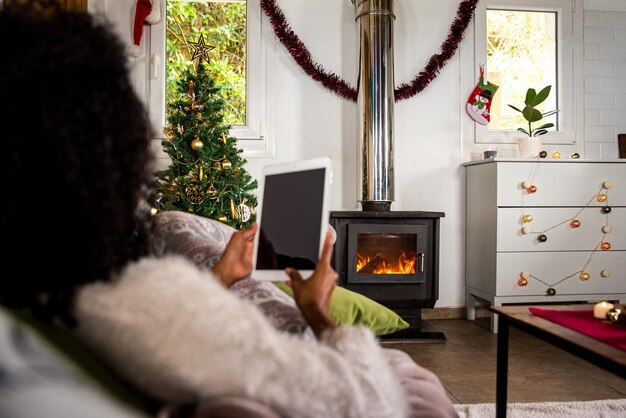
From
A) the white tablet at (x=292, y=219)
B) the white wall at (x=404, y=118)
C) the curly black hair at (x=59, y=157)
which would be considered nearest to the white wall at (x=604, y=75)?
the white wall at (x=404, y=118)

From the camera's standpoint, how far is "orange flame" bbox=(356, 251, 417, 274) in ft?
10.8

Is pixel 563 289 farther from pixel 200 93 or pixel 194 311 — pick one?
pixel 194 311

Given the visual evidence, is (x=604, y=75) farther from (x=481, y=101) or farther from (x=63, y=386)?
(x=63, y=386)

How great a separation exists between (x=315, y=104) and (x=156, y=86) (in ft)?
3.72


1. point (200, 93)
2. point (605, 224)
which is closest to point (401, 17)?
point (200, 93)

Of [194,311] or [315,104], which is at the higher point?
[315,104]

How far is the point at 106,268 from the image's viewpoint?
68 centimetres

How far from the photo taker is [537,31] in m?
4.03

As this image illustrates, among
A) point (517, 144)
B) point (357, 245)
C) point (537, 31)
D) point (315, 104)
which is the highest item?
point (537, 31)

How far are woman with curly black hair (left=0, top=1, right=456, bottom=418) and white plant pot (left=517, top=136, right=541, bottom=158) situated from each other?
3.28 meters

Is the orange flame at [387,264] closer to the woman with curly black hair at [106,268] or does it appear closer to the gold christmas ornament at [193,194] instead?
the gold christmas ornament at [193,194]

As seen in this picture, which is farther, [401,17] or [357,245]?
[401,17]

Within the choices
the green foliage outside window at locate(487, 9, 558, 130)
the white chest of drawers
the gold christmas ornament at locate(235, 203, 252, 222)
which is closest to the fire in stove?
the white chest of drawers

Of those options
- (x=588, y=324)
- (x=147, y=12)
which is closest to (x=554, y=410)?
(x=588, y=324)
